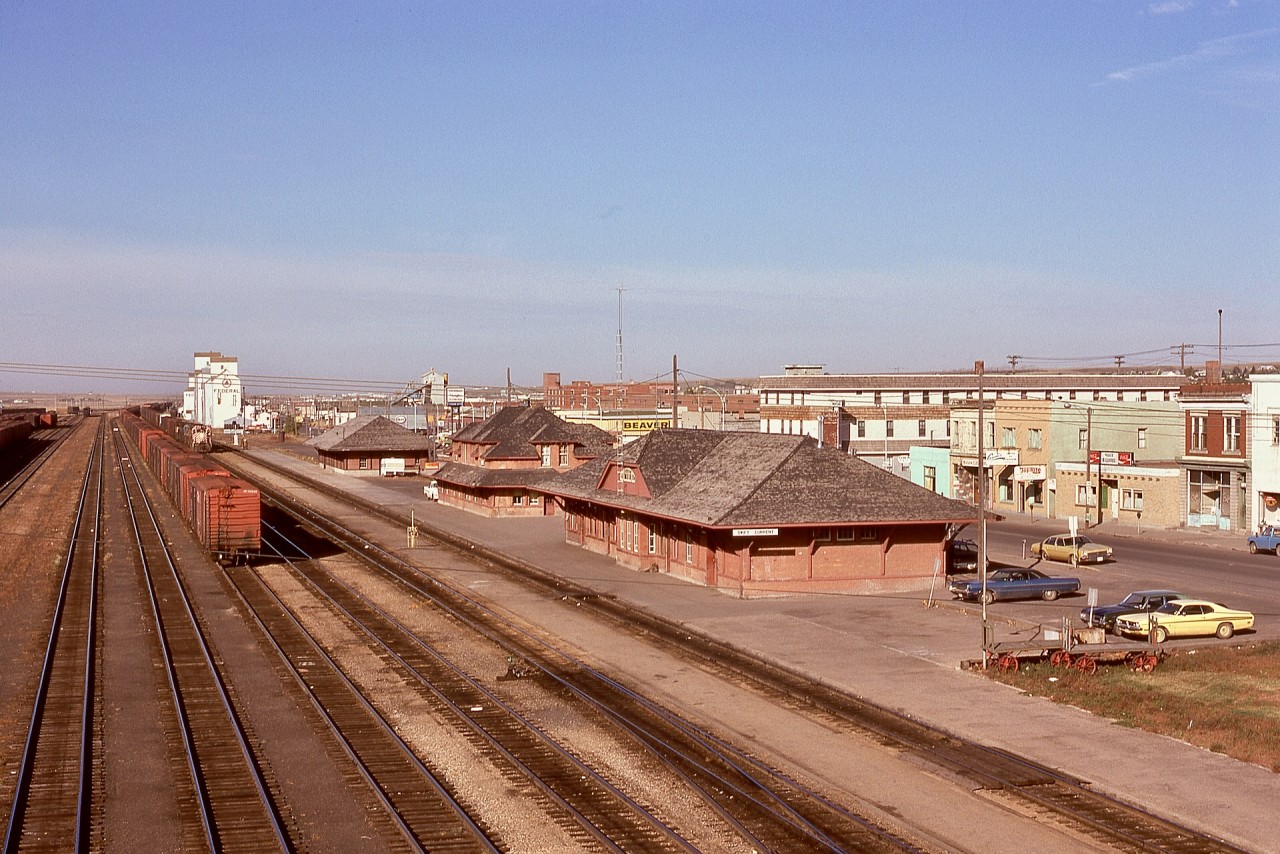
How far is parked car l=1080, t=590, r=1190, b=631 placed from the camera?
3488cm

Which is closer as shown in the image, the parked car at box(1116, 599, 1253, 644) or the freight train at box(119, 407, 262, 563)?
the parked car at box(1116, 599, 1253, 644)

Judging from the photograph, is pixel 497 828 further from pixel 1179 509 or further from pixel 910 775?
pixel 1179 509

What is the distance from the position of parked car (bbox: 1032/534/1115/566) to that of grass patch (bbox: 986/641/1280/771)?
1671 cm

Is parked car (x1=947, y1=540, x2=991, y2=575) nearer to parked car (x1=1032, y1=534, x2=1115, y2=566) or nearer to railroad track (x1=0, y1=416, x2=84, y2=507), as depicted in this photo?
parked car (x1=1032, y1=534, x2=1115, y2=566)

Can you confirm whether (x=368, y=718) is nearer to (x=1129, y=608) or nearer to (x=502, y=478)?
(x=1129, y=608)

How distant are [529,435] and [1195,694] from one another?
52507 millimetres

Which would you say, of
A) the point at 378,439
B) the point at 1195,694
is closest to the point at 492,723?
the point at 1195,694

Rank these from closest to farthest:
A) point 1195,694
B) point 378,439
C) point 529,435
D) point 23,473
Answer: point 1195,694 → point 529,435 → point 23,473 → point 378,439

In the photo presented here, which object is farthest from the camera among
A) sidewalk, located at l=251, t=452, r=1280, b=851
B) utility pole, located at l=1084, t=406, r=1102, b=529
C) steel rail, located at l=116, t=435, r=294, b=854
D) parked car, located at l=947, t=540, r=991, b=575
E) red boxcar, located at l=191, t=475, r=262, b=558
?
utility pole, located at l=1084, t=406, r=1102, b=529

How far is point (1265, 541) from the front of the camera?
5291 cm

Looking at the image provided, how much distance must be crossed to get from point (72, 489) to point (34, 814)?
250ft

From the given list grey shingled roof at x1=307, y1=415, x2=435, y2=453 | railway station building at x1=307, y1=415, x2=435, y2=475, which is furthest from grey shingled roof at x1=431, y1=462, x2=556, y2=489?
railway station building at x1=307, y1=415, x2=435, y2=475

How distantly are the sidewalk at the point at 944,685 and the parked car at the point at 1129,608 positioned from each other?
321cm

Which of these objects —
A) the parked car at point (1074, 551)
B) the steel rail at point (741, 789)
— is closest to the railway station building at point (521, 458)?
the parked car at point (1074, 551)
